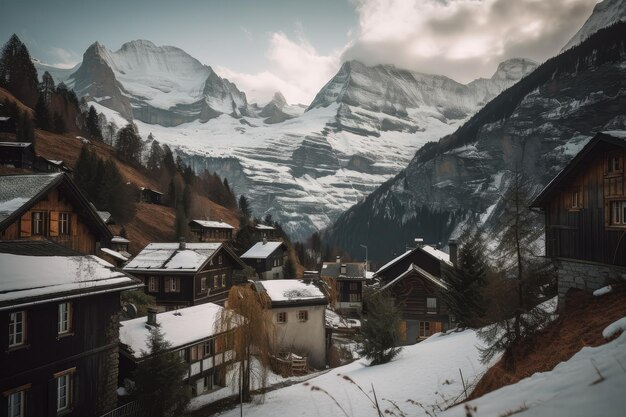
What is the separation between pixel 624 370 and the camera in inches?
176

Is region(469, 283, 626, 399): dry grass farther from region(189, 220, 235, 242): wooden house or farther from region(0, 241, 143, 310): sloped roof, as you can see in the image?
region(189, 220, 235, 242): wooden house

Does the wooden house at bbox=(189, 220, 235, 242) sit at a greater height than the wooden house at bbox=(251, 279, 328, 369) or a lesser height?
greater

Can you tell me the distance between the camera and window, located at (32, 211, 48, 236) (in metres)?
18.4

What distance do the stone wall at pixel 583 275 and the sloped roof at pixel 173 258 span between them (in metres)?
32.1

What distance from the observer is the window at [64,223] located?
19.9 m

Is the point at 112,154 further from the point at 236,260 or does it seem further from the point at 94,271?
the point at 94,271

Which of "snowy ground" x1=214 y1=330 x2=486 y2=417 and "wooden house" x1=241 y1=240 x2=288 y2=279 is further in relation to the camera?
"wooden house" x1=241 y1=240 x2=288 y2=279

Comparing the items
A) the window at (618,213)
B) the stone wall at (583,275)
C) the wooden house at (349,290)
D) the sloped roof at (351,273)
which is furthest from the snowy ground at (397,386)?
the sloped roof at (351,273)

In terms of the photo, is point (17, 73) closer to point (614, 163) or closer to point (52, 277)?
point (52, 277)

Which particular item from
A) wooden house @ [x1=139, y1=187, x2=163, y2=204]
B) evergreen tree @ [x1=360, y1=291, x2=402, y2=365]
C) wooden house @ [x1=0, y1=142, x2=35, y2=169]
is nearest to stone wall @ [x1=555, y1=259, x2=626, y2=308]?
evergreen tree @ [x1=360, y1=291, x2=402, y2=365]

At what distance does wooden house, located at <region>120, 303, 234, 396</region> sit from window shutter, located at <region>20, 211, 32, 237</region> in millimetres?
7901

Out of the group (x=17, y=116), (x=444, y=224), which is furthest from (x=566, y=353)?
(x=444, y=224)

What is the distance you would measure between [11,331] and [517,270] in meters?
19.5

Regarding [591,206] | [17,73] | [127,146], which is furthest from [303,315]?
[17,73]
